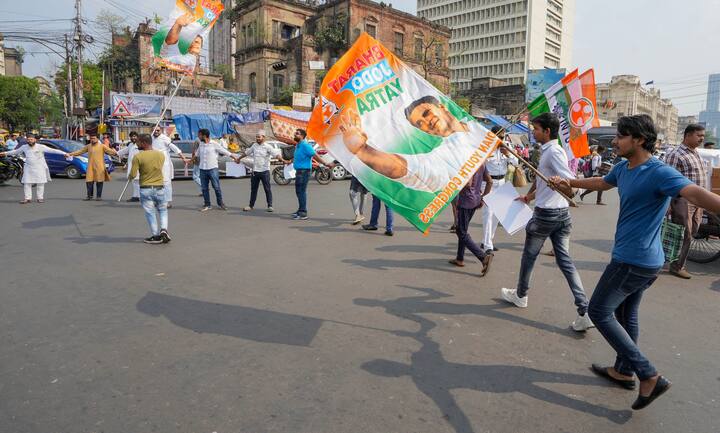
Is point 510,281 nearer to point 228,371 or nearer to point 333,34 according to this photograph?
point 228,371

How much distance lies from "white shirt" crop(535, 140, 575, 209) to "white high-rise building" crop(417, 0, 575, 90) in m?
96.3

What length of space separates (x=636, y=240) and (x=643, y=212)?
18 cm

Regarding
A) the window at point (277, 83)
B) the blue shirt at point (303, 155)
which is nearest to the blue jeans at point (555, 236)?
the blue shirt at point (303, 155)

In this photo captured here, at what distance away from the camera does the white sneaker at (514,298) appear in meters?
4.66

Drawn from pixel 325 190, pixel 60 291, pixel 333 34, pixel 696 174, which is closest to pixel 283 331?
pixel 60 291

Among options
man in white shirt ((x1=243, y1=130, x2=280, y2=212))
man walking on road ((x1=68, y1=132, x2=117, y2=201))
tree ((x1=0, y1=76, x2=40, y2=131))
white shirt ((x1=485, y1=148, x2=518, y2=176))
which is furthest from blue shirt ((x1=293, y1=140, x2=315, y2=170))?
tree ((x1=0, y1=76, x2=40, y2=131))

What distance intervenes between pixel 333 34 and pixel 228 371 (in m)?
41.6

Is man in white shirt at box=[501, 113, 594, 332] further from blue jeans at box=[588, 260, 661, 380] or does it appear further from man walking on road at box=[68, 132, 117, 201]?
man walking on road at box=[68, 132, 117, 201]

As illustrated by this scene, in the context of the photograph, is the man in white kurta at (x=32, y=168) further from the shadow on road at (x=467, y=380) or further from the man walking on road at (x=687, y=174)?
the man walking on road at (x=687, y=174)

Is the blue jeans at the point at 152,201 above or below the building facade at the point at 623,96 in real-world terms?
below

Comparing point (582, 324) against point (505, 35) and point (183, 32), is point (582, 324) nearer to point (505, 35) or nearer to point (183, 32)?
point (183, 32)

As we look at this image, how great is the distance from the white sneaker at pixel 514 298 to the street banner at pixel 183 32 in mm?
10213

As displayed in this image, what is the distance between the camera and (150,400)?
2.90m

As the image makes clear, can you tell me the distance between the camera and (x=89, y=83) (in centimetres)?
4681
